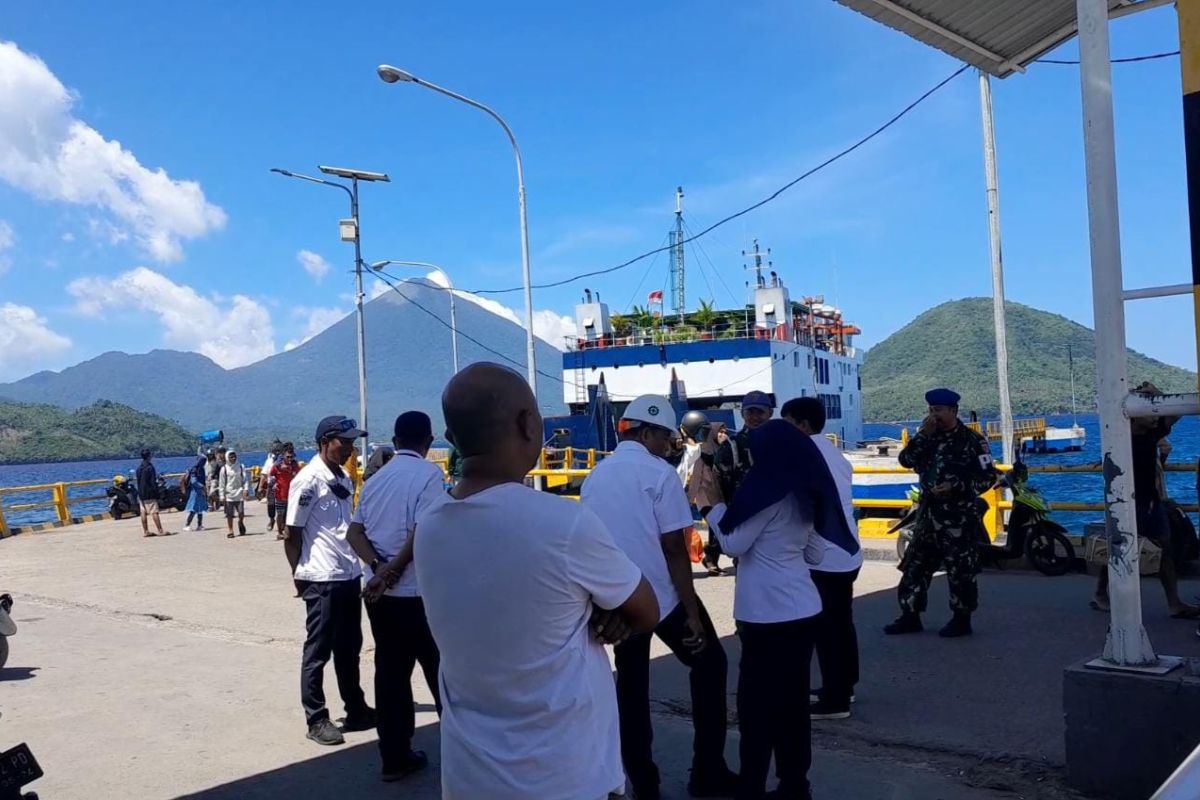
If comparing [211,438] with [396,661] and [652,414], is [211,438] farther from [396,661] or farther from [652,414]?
[652,414]

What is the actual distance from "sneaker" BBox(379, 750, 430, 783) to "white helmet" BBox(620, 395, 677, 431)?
2.05 meters

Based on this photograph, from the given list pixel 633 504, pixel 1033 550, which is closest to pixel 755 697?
pixel 633 504

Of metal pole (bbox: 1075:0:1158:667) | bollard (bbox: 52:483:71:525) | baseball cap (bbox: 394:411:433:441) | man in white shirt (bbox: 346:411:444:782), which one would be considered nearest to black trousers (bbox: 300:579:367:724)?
man in white shirt (bbox: 346:411:444:782)

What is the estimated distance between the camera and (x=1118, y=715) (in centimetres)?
380

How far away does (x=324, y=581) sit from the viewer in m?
5.24

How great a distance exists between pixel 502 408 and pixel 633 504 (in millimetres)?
1795

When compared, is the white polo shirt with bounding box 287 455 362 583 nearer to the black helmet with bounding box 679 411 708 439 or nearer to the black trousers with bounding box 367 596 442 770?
the black trousers with bounding box 367 596 442 770

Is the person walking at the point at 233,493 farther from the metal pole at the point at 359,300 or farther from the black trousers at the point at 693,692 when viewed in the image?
the black trousers at the point at 693,692

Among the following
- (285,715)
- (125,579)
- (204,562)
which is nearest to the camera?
(285,715)

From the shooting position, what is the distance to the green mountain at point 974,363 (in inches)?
5000

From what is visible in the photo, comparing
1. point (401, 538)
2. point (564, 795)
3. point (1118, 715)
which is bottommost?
Result: point (1118, 715)

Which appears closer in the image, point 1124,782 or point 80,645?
point 1124,782

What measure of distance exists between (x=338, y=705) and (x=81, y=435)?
5325 inches

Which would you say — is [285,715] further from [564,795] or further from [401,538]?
[564,795]
